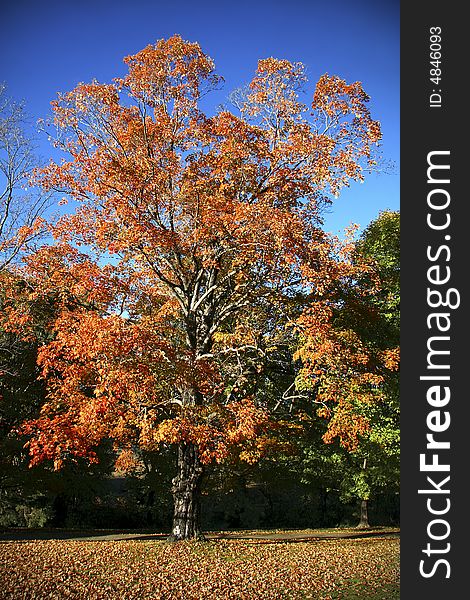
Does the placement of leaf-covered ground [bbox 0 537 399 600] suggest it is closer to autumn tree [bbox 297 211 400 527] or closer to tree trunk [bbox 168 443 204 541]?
tree trunk [bbox 168 443 204 541]

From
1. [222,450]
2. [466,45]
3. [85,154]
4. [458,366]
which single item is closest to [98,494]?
[222,450]

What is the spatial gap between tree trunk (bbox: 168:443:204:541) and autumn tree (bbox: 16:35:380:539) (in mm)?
30

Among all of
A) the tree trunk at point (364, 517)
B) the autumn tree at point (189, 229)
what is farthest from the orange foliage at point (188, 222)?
the tree trunk at point (364, 517)

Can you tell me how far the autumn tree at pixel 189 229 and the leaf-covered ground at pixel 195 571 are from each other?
1531mm

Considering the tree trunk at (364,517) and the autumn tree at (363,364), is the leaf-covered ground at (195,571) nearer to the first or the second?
the autumn tree at (363,364)

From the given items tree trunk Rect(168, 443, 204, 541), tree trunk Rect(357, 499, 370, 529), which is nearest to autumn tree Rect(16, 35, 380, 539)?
tree trunk Rect(168, 443, 204, 541)

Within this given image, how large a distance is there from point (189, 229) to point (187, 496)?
19.1 ft

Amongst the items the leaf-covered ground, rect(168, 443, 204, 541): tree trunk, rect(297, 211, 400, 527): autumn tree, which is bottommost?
the leaf-covered ground

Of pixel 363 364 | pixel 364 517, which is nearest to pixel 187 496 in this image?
pixel 363 364

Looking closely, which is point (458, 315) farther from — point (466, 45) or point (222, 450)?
point (222, 450)

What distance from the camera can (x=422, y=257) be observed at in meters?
6.45

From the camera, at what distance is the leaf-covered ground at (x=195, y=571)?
809 cm

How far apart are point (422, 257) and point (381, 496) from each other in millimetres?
16386

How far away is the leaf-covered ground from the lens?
809cm
